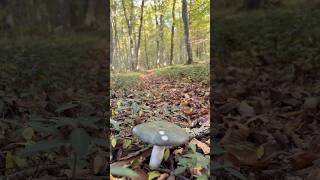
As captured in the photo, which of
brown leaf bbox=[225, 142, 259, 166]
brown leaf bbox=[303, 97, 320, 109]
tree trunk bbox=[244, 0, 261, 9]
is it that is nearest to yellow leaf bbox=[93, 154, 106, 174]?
brown leaf bbox=[225, 142, 259, 166]

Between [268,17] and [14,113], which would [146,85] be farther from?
[268,17]

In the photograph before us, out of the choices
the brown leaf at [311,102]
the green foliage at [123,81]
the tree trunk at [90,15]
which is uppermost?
the tree trunk at [90,15]

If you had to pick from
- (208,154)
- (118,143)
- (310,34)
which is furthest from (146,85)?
(310,34)

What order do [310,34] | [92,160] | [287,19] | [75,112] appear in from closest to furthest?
[92,160]
[75,112]
[310,34]
[287,19]

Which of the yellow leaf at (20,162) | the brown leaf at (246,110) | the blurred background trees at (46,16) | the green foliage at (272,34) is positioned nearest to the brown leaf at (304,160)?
the brown leaf at (246,110)

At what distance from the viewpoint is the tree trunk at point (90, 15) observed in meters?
4.96

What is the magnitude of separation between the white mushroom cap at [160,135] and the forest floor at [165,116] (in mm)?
91

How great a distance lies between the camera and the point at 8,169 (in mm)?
1532

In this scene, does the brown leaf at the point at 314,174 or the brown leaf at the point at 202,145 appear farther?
the brown leaf at the point at 202,145

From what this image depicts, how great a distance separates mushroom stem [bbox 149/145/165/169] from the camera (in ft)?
4.96

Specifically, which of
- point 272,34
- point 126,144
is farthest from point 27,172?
point 272,34

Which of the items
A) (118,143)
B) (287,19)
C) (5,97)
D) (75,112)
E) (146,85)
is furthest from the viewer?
(287,19)

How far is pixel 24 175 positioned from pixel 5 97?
1.05 metres

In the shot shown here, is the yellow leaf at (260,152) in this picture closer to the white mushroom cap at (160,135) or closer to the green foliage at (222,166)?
the green foliage at (222,166)
